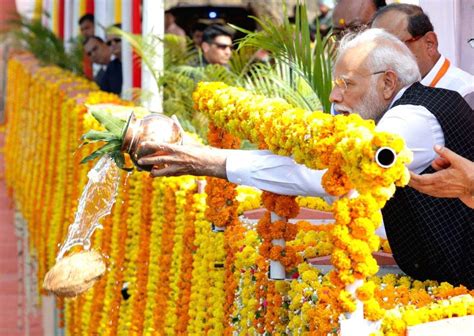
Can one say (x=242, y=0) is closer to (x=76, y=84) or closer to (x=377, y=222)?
(x=76, y=84)

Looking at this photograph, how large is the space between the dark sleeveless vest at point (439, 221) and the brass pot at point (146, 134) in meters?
0.77

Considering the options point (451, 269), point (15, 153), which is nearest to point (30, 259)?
point (15, 153)

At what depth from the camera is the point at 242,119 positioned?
4.09 m

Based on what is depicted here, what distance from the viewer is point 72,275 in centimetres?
452

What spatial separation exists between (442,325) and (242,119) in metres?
1.33

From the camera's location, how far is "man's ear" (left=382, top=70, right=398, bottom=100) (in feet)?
12.4

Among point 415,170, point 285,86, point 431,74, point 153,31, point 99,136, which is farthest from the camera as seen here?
point 153,31

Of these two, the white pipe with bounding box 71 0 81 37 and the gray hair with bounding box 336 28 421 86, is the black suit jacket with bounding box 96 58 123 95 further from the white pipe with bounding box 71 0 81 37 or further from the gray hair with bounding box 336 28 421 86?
the gray hair with bounding box 336 28 421 86

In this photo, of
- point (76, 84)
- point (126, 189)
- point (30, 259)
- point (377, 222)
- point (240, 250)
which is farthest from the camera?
point (30, 259)

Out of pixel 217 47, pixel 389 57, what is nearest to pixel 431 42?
pixel 389 57

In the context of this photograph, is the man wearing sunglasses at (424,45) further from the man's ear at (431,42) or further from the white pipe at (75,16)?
the white pipe at (75,16)

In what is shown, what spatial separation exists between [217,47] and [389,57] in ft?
16.7

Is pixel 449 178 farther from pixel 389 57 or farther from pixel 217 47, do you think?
pixel 217 47

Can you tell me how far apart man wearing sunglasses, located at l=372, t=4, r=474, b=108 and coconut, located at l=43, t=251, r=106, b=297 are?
158 cm
